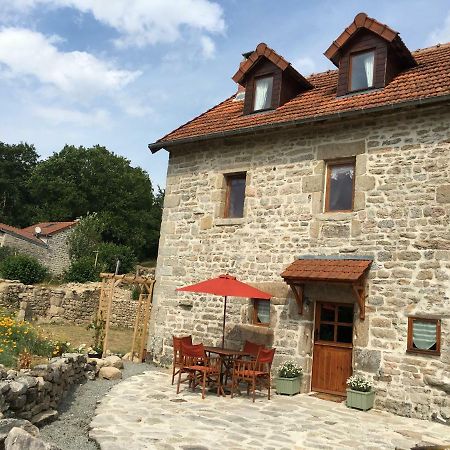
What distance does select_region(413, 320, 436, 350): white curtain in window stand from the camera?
25.5ft

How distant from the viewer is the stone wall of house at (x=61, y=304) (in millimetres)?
19922

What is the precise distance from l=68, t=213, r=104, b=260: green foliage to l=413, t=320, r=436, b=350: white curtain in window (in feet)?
89.9

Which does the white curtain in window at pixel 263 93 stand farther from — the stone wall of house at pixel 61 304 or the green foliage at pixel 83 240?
the green foliage at pixel 83 240

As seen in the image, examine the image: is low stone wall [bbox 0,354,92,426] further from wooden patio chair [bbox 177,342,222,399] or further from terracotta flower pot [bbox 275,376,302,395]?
terracotta flower pot [bbox 275,376,302,395]

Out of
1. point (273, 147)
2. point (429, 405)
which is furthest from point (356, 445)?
point (273, 147)

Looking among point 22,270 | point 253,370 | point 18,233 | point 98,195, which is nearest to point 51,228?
point 18,233

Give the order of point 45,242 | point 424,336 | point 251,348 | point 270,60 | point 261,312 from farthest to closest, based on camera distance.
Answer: point 45,242, point 270,60, point 261,312, point 251,348, point 424,336

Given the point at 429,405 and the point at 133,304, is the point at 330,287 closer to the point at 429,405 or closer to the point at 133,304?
the point at 429,405

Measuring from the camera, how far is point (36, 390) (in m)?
5.97

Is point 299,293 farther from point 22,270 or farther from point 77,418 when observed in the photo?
point 22,270

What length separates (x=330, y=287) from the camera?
8922 mm

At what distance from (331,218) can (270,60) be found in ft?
13.5

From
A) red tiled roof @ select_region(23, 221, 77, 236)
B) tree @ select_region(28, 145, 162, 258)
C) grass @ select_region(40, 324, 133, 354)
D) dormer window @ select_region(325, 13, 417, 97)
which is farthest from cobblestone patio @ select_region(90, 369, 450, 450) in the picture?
tree @ select_region(28, 145, 162, 258)

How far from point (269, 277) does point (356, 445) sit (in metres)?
4.20
